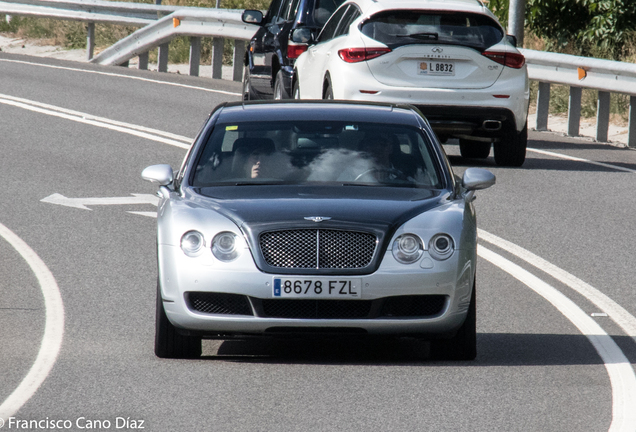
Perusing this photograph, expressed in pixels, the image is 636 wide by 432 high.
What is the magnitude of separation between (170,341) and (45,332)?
1.04m

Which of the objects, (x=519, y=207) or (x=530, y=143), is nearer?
(x=519, y=207)

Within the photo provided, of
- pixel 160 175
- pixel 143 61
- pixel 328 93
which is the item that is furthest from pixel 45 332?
pixel 143 61

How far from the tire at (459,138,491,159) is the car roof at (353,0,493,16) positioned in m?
2.08

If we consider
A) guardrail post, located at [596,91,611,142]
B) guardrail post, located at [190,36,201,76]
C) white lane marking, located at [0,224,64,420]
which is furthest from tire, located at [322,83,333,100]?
guardrail post, located at [190,36,201,76]

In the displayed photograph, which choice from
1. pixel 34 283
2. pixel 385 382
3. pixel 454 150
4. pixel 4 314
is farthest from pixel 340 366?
pixel 454 150

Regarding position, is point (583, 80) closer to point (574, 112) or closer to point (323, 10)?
point (574, 112)

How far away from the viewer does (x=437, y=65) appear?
1402 centimetres

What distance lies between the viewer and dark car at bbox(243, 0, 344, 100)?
17125 mm

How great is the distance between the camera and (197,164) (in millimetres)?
7695

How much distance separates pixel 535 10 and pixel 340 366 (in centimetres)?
1774

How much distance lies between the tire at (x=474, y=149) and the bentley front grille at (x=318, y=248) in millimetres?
9270

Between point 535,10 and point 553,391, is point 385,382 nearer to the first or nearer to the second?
point 553,391

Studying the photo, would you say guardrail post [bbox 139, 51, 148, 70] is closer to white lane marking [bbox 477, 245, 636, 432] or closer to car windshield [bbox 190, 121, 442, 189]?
white lane marking [bbox 477, 245, 636, 432]

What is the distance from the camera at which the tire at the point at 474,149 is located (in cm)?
1588
